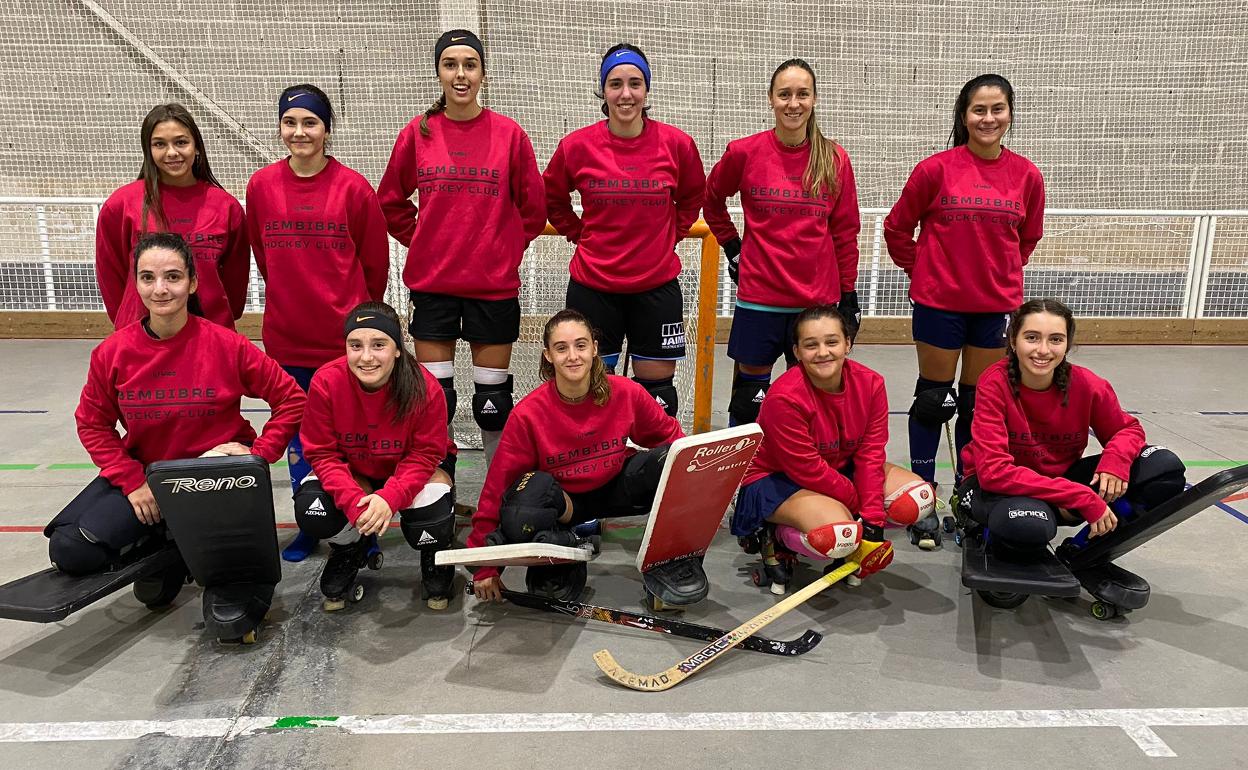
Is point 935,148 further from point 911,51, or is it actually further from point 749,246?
point 749,246

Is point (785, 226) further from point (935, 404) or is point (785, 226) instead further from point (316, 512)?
point (316, 512)

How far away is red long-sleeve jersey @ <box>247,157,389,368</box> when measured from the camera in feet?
7.46

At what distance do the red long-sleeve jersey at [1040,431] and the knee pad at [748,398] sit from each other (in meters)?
0.64

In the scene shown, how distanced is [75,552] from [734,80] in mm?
6444

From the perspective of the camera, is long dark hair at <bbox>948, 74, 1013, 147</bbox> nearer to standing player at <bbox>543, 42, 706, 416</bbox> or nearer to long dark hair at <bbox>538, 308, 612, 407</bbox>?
standing player at <bbox>543, 42, 706, 416</bbox>

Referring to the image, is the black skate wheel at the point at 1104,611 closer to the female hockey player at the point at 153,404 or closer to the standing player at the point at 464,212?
the standing player at the point at 464,212

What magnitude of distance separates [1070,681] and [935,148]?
6.57 m

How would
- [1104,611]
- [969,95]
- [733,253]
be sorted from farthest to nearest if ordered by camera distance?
[733,253], [969,95], [1104,611]

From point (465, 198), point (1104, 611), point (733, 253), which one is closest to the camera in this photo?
point (1104, 611)

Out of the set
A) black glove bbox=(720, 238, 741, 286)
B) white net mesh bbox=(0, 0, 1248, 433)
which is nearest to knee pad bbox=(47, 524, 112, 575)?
black glove bbox=(720, 238, 741, 286)

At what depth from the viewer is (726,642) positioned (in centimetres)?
180

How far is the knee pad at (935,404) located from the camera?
2.54m

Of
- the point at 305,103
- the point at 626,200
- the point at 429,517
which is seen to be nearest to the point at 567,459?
the point at 429,517

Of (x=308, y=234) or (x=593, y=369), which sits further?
(x=308, y=234)
